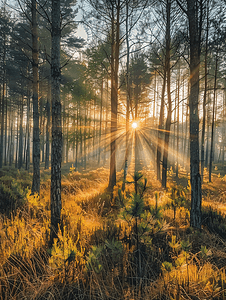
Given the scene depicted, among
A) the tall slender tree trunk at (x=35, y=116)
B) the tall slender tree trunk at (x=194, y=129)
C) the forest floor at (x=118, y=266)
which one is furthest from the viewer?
the tall slender tree trunk at (x=35, y=116)

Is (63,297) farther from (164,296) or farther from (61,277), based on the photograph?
(164,296)

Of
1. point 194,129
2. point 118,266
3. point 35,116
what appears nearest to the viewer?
point 118,266

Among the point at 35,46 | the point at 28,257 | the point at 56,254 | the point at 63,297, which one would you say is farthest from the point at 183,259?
the point at 35,46

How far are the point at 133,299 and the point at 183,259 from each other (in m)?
0.76

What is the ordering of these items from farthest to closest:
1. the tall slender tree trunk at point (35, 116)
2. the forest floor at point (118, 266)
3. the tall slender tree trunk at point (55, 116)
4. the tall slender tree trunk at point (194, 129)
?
the tall slender tree trunk at point (35, 116), the tall slender tree trunk at point (194, 129), the tall slender tree trunk at point (55, 116), the forest floor at point (118, 266)

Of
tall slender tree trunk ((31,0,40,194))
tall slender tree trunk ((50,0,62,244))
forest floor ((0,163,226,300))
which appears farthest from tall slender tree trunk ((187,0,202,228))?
tall slender tree trunk ((31,0,40,194))

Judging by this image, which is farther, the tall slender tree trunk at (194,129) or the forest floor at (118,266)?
the tall slender tree trunk at (194,129)

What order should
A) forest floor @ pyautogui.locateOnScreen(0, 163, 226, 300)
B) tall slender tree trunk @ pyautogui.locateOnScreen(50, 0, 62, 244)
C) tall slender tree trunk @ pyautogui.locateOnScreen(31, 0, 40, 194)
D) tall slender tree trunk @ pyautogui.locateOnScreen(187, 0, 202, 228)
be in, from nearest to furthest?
1. forest floor @ pyautogui.locateOnScreen(0, 163, 226, 300)
2. tall slender tree trunk @ pyautogui.locateOnScreen(50, 0, 62, 244)
3. tall slender tree trunk @ pyautogui.locateOnScreen(187, 0, 202, 228)
4. tall slender tree trunk @ pyautogui.locateOnScreen(31, 0, 40, 194)

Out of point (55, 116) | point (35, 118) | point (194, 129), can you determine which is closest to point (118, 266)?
point (55, 116)

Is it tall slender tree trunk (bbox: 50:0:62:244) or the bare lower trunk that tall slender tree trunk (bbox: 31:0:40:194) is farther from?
tall slender tree trunk (bbox: 50:0:62:244)

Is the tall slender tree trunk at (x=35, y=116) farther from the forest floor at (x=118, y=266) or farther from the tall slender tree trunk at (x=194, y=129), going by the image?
the tall slender tree trunk at (x=194, y=129)

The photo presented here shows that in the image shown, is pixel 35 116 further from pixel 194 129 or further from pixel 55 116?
pixel 194 129

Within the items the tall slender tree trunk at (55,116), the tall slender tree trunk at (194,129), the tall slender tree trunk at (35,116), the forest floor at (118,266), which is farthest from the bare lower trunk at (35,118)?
the tall slender tree trunk at (194,129)

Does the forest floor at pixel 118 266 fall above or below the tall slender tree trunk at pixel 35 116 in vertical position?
below
